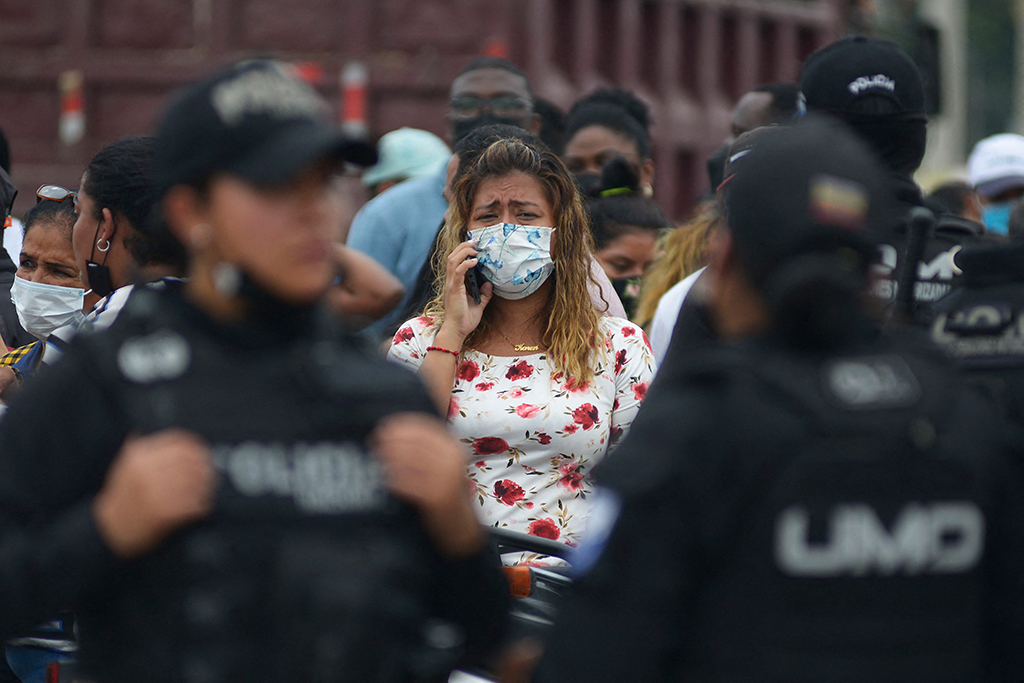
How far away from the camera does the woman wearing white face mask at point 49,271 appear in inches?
177

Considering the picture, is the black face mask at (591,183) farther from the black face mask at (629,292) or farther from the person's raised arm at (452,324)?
the person's raised arm at (452,324)

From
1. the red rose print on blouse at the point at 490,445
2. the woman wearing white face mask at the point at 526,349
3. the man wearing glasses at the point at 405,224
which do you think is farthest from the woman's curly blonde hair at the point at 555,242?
the man wearing glasses at the point at 405,224

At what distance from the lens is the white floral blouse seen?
391 cm

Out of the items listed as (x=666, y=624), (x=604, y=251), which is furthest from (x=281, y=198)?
(x=604, y=251)

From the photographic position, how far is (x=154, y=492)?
1968 mm

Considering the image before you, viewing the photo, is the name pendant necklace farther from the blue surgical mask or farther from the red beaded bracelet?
the blue surgical mask

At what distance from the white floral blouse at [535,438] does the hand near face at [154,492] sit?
6.30 feet

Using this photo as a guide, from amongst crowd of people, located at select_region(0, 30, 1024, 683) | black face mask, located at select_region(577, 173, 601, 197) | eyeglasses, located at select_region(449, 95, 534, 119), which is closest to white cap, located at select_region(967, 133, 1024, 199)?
black face mask, located at select_region(577, 173, 601, 197)

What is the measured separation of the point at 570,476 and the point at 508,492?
178mm

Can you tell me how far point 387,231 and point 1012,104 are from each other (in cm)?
3613

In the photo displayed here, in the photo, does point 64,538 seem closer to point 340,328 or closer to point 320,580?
point 320,580

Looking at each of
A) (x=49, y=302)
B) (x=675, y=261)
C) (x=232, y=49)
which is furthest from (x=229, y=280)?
(x=232, y=49)

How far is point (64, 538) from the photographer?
2023mm

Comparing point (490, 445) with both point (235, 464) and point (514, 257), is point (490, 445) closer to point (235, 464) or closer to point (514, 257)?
point (514, 257)
